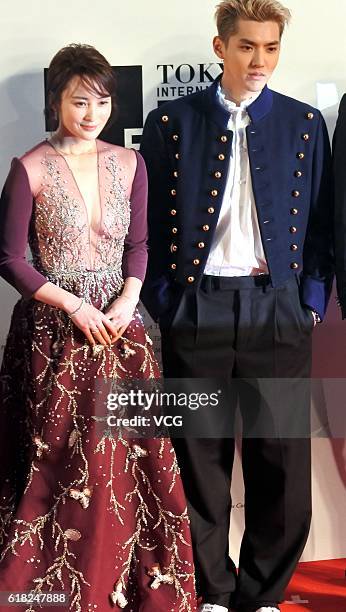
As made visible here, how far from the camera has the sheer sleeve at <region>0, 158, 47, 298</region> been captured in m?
2.07

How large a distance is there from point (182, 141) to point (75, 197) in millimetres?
287

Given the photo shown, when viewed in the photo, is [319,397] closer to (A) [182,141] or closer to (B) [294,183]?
(B) [294,183]

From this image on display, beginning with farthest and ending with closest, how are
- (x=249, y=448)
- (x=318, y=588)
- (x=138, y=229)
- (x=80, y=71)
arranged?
(x=318, y=588) → (x=249, y=448) → (x=138, y=229) → (x=80, y=71)

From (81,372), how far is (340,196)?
680 millimetres

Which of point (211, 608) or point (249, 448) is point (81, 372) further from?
point (211, 608)

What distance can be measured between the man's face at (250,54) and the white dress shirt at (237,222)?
0.05m

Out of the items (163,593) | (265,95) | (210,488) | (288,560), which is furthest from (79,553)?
(265,95)

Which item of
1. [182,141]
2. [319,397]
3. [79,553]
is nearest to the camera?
[79,553]

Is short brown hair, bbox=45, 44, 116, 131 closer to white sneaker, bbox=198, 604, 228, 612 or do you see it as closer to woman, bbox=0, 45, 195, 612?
woman, bbox=0, 45, 195, 612

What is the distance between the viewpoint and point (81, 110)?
208 cm

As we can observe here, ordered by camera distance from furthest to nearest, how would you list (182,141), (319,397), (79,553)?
(319,397) < (182,141) < (79,553)

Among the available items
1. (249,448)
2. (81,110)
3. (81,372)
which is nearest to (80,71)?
(81,110)

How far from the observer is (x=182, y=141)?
2.22m

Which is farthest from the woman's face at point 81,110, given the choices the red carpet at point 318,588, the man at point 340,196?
the red carpet at point 318,588
